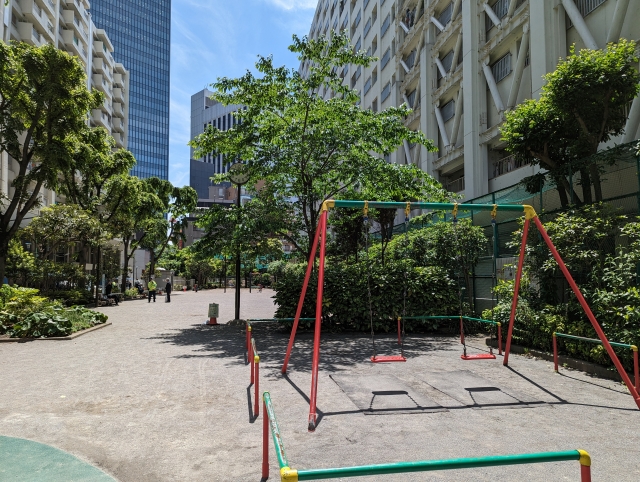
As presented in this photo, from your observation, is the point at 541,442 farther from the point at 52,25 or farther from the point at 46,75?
the point at 52,25

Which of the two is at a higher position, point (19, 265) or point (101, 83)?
point (101, 83)

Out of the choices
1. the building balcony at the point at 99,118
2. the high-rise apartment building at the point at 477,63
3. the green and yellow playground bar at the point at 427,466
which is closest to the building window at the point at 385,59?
the high-rise apartment building at the point at 477,63

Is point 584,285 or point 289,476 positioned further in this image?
point 584,285

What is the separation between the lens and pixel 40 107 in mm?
17406

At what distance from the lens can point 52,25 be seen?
4569cm

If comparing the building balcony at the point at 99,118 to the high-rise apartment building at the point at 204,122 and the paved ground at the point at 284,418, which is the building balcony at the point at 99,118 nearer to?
the paved ground at the point at 284,418

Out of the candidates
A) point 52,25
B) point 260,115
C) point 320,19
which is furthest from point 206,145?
point 320,19

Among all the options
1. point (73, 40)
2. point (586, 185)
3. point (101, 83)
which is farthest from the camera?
point (101, 83)

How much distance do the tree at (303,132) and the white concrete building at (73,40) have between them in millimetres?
26464

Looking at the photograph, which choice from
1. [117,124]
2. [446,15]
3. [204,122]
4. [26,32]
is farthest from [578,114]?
[204,122]

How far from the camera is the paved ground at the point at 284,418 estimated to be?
4590mm

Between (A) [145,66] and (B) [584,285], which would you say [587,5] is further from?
(A) [145,66]

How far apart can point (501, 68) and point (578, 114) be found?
12.4 meters

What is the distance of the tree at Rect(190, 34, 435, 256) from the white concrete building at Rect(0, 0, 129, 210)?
2646 centimetres
